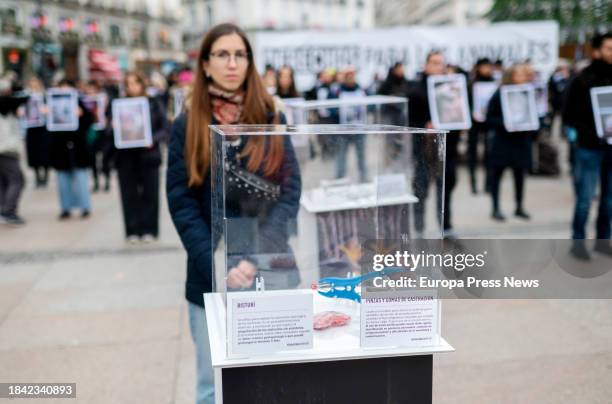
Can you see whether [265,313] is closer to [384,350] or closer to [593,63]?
[384,350]

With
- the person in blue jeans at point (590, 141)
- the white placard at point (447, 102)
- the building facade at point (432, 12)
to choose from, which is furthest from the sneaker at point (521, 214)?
the building facade at point (432, 12)

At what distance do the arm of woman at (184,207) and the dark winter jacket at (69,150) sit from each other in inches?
251

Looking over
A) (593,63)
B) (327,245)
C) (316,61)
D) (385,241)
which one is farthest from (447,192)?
(316,61)

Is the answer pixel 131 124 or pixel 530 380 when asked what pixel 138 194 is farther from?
pixel 530 380

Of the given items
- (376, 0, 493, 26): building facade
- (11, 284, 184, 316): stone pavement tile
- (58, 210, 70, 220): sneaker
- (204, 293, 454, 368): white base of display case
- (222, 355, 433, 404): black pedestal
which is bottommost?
(11, 284, 184, 316): stone pavement tile

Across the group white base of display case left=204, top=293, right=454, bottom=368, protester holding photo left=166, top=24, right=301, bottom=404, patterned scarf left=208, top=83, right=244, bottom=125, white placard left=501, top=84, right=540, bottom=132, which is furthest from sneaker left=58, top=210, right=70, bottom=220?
white base of display case left=204, top=293, right=454, bottom=368

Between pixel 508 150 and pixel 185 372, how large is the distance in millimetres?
5375

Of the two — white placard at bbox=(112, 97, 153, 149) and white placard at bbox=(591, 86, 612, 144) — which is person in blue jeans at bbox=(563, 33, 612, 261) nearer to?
white placard at bbox=(591, 86, 612, 144)

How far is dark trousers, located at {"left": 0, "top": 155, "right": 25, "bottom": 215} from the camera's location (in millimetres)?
8297

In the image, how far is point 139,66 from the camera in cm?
Result: 5762

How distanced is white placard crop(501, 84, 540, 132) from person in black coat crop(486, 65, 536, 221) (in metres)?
0.06

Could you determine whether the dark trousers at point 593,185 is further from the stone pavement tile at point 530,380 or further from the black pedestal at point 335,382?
the black pedestal at point 335,382

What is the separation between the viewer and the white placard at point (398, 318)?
191cm

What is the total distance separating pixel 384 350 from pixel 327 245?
1.33m
